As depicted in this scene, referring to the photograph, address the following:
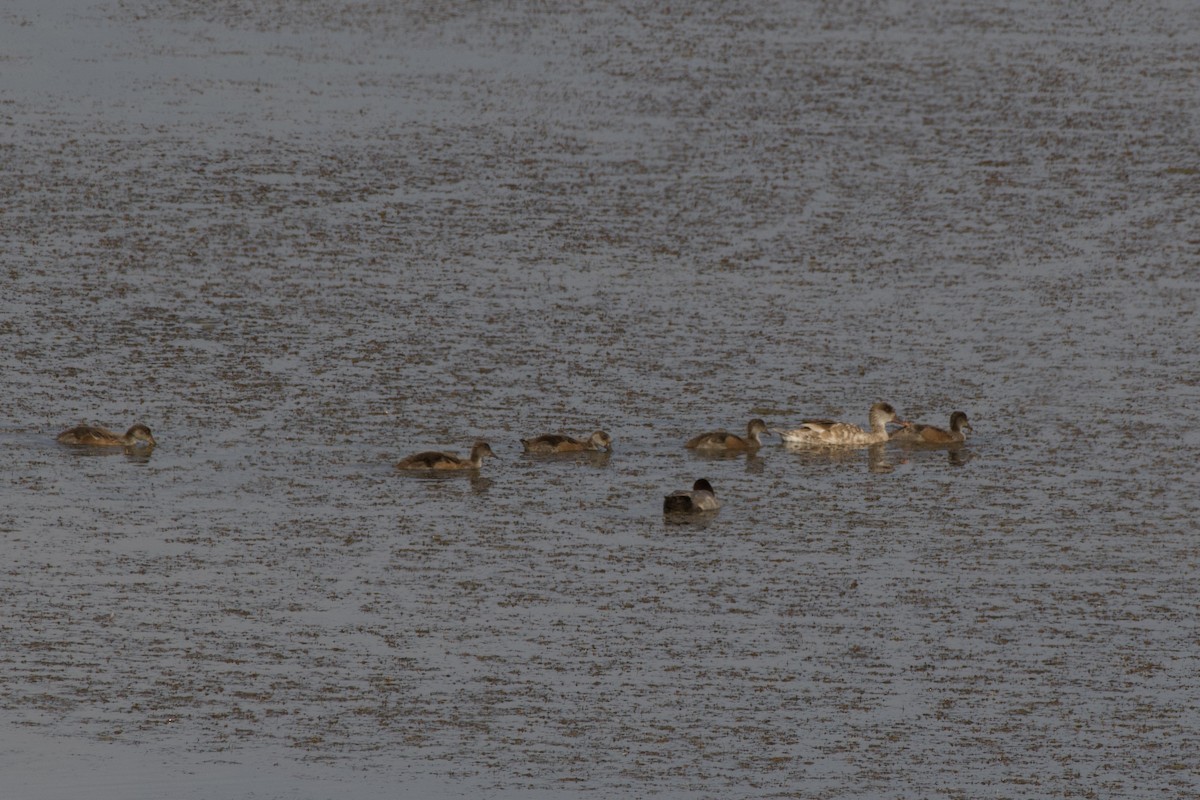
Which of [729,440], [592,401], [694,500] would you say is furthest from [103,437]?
[729,440]

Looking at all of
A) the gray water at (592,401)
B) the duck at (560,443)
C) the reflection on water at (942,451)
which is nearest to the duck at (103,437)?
the gray water at (592,401)

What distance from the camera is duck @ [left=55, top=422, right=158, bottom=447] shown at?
15047 mm

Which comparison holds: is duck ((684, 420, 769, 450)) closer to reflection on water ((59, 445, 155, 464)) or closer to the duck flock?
the duck flock

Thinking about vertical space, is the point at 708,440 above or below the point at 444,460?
above

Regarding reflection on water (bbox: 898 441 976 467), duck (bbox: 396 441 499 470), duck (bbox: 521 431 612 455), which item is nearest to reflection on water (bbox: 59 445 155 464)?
duck (bbox: 396 441 499 470)

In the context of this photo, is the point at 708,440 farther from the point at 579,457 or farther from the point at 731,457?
the point at 579,457

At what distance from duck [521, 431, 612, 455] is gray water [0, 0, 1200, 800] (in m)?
0.11

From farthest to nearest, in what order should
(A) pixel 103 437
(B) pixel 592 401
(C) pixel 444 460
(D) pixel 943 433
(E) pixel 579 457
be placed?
→ (B) pixel 592 401 → (D) pixel 943 433 → (E) pixel 579 457 → (A) pixel 103 437 → (C) pixel 444 460

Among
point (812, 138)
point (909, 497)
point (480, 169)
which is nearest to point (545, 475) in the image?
point (909, 497)

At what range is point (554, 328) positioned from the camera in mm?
18375

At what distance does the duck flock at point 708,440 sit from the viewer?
14.3 meters

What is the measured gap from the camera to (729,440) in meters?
15.5

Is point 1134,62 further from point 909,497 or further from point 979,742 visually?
point 979,742

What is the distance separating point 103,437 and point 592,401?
3712 mm
